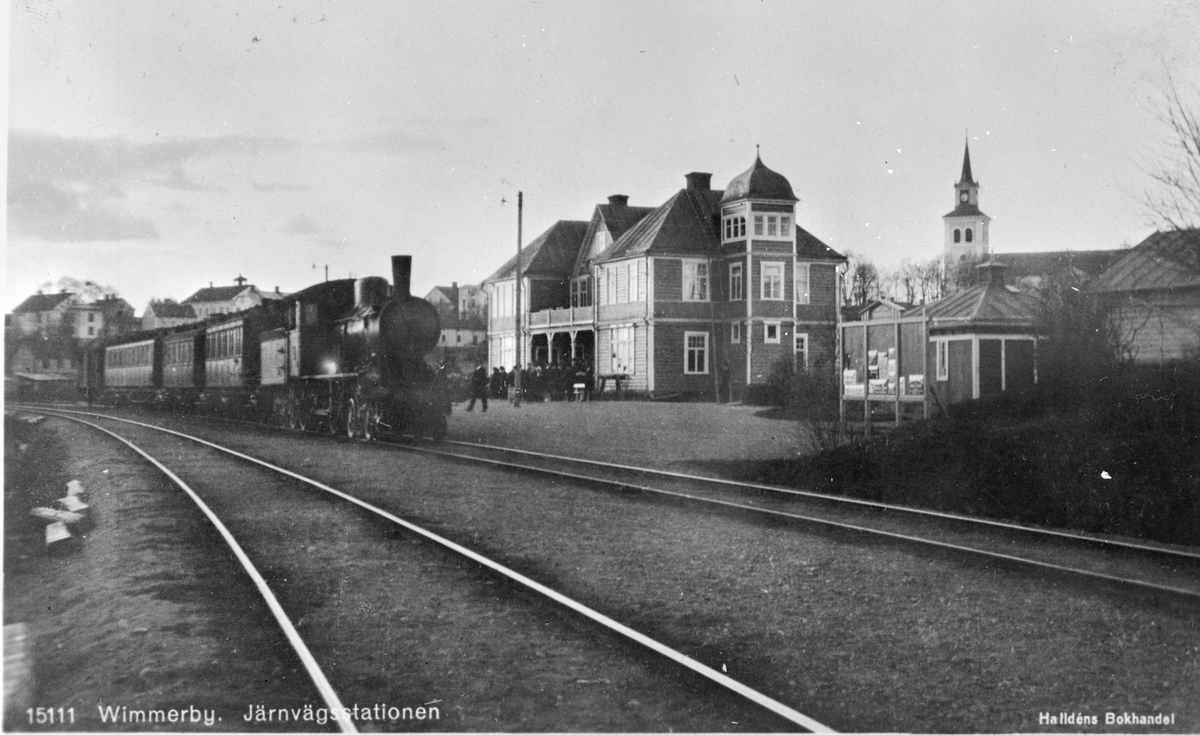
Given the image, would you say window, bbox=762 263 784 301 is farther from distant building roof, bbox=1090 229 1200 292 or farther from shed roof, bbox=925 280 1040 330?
distant building roof, bbox=1090 229 1200 292

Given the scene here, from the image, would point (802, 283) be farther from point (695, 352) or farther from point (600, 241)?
point (600, 241)

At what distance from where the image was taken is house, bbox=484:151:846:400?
61.9 ft

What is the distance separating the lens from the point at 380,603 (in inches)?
249

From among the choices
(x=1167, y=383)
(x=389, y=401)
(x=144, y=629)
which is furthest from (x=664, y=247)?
(x=144, y=629)

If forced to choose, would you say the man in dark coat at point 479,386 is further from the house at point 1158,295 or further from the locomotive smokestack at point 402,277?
the house at point 1158,295

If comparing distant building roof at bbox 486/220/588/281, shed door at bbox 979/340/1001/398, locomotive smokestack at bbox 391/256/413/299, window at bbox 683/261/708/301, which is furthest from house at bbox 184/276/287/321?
distant building roof at bbox 486/220/588/281

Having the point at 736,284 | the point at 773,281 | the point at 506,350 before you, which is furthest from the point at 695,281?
the point at 506,350

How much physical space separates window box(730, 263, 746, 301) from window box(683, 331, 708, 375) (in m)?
2.47

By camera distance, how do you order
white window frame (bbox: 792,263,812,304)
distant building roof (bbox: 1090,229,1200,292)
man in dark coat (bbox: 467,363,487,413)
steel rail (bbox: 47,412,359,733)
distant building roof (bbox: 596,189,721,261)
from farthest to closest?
man in dark coat (bbox: 467,363,487,413), distant building roof (bbox: 596,189,721,261), white window frame (bbox: 792,263,812,304), distant building roof (bbox: 1090,229,1200,292), steel rail (bbox: 47,412,359,733)

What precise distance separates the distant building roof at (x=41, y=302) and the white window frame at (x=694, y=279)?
667 inches

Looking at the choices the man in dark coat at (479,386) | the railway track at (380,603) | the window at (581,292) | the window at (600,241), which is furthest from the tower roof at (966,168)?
the window at (581,292)

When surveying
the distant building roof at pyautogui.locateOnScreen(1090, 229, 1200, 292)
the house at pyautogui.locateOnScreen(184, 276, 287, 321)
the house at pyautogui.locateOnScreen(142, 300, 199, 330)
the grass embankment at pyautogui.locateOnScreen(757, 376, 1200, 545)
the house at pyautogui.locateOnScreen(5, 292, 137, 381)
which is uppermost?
the house at pyautogui.locateOnScreen(184, 276, 287, 321)

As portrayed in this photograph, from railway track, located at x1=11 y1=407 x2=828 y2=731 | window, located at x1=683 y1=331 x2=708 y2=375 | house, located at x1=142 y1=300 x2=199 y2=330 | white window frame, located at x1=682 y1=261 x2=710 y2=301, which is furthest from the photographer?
white window frame, located at x1=682 y1=261 x2=710 y2=301

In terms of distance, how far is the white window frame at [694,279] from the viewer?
82.9ft
